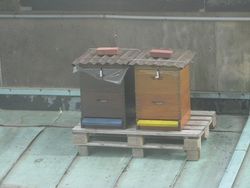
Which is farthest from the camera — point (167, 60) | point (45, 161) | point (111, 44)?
point (111, 44)

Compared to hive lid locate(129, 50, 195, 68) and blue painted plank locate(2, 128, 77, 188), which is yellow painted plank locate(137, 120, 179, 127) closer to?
hive lid locate(129, 50, 195, 68)

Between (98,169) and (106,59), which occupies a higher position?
(106,59)

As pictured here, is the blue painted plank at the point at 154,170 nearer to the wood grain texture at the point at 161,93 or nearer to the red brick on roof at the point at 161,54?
the wood grain texture at the point at 161,93

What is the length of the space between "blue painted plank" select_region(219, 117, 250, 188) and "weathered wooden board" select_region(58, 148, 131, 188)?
1.02 metres

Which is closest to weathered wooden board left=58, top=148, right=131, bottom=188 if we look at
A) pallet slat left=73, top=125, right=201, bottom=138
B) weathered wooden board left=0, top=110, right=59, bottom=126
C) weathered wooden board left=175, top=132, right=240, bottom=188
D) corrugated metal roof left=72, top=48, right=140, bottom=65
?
pallet slat left=73, top=125, right=201, bottom=138

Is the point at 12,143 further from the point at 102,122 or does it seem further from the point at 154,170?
the point at 154,170

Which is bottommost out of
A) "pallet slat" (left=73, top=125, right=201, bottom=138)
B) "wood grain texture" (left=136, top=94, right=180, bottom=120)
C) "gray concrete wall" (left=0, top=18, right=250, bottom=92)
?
"pallet slat" (left=73, top=125, right=201, bottom=138)

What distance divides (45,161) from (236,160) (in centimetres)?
195

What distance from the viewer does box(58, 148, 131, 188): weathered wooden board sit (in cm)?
554

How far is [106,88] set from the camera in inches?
229

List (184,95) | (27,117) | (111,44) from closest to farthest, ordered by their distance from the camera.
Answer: (184,95) < (111,44) < (27,117)

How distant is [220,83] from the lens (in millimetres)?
6621

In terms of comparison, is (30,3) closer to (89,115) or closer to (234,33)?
(89,115)

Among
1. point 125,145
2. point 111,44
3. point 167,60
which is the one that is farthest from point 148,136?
point 111,44
